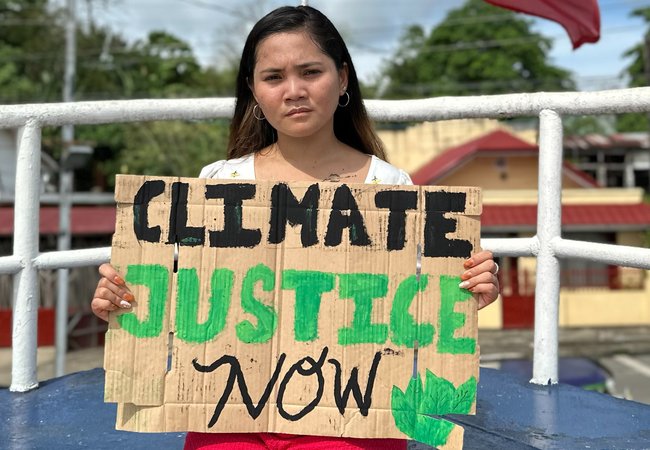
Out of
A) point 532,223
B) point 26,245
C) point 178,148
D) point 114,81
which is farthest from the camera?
point 114,81

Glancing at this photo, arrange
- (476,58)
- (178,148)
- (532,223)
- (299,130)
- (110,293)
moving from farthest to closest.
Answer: (476,58)
(178,148)
(532,223)
(299,130)
(110,293)

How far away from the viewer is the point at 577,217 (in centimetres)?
1788

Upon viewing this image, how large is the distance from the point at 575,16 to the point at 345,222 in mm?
2812

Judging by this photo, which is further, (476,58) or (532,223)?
(476,58)

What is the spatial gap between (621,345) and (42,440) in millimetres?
18038

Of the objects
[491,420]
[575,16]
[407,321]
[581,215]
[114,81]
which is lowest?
[491,420]

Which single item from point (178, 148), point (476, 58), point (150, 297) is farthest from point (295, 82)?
point (476, 58)

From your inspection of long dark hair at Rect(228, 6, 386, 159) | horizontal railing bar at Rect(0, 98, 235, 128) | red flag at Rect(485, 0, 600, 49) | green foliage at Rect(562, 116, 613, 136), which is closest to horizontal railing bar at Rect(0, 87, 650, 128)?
horizontal railing bar at Rect(0, 98, 235, 128)

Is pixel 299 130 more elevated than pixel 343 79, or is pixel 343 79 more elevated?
pixel 343 79

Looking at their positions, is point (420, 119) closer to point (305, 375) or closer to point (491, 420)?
point (491, 420)

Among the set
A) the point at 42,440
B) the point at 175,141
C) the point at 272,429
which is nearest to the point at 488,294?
the point at 272,429

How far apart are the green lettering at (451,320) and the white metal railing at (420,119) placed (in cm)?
71

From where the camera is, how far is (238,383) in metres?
1.29

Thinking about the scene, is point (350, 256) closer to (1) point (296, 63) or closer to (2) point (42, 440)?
(1) point (296, 63)
